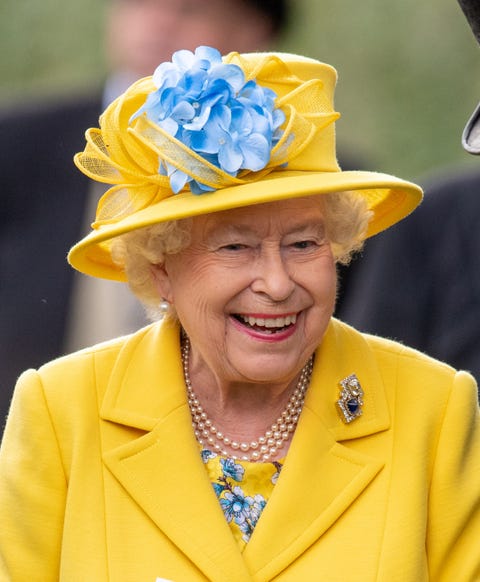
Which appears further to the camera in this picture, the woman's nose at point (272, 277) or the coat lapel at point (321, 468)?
the coat lapel at point (321, 468)

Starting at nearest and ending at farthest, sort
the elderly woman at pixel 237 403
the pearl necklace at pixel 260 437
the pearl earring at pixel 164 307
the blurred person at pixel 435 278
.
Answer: the elderly woman at pixel 237 403 → the pearl necklace at pixel 260 437 → the pearl earring at pixel 164 307 → the blurred person at pixel 435 278

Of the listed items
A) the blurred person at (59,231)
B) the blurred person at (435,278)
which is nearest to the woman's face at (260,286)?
the blurred person at (435,278)

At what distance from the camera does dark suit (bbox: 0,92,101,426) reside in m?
6.94

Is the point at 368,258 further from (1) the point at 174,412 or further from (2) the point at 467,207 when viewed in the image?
(1) the point at 174,412

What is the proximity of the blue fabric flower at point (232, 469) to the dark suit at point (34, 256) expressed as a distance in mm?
2402

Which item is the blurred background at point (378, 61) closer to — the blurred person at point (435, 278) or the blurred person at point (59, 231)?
the blurred person at point (59, 231)

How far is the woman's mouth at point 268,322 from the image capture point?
444 centimetres

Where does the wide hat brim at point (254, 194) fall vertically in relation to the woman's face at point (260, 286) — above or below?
above

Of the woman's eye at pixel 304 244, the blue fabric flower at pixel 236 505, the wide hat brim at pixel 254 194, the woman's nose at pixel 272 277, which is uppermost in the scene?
the wide hat brim at pixel 254 194

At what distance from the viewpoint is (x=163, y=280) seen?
4.69 m

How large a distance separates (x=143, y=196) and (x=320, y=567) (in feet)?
3.58

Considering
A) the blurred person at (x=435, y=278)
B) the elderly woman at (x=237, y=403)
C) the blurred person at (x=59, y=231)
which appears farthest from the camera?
the blurred person at (x=59, y=231)

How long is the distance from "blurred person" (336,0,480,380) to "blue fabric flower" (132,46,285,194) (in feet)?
7.46

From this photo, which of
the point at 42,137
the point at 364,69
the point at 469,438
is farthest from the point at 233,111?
the point at 364,69
